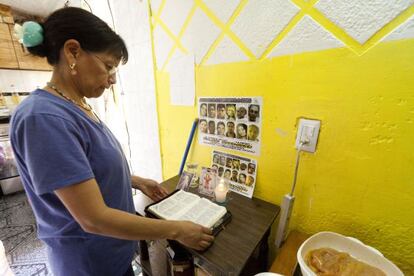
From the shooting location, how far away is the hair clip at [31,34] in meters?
0.52

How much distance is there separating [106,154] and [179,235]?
0.35 m

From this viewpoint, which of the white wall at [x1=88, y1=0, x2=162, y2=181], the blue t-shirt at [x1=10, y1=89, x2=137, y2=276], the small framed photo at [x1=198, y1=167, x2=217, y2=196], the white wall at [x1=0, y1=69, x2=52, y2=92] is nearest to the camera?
the blue t-shirt at [x1=10, y1=89, x2=137, y2=276]

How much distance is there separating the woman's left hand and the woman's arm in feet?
1.22

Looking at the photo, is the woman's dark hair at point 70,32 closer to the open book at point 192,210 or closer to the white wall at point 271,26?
the white wall at point 271,26

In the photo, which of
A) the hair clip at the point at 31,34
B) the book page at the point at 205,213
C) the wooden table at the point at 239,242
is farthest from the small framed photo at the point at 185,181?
the hair clip at the point at 31,34

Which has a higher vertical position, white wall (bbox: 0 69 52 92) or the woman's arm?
white wall (bbox: 0 69 52 92)

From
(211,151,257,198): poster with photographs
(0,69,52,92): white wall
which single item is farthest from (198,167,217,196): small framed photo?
(0,69,52,92): white wall

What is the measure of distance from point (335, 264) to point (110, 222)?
0.68m

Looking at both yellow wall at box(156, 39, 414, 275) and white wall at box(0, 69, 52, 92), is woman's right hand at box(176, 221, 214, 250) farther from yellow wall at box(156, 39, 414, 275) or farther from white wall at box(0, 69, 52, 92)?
white wall at box(0, 69, 52, 92)

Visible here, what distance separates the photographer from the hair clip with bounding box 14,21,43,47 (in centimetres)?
52

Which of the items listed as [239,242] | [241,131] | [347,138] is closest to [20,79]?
[241,131]

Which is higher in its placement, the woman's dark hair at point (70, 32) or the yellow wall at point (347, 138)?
the woman's dark hair at point (70, 32)

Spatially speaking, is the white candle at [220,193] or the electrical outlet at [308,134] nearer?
the electrical outlet at [308,134]

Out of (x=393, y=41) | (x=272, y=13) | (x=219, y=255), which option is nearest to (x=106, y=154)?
(x=219, y=255)
